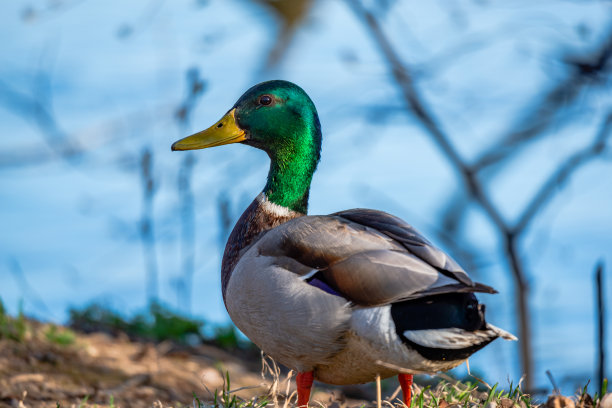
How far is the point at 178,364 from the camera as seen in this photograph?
5262mm

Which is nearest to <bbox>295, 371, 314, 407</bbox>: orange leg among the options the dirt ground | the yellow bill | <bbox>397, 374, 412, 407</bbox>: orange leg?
<bbox>397, 374, 412, 407</bbox>: orange leg

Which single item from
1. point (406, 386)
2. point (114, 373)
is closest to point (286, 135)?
point (406, 386)

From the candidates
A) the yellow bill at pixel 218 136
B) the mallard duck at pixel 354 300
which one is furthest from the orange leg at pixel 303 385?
the yellow bill at pixel 218 136

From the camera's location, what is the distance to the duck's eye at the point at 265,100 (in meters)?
3.44

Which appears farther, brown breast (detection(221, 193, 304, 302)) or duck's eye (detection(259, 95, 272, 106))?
duck's eye (detection(259, 95, 272, 106))

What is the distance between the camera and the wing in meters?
2.55

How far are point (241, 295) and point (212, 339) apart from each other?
3.43 metres

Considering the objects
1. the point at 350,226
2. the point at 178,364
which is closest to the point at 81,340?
the point at 178,364

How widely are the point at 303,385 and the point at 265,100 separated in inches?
54.0

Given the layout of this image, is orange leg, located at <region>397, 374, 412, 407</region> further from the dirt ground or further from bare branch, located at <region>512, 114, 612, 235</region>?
bare branch, located at <region>512, 114, 612, 235</region>

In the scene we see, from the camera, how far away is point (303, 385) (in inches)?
116

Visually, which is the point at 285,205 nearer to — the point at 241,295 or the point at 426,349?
the point at 241,295

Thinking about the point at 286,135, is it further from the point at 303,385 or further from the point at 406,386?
the point at 406,386

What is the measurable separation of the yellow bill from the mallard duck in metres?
0.61
